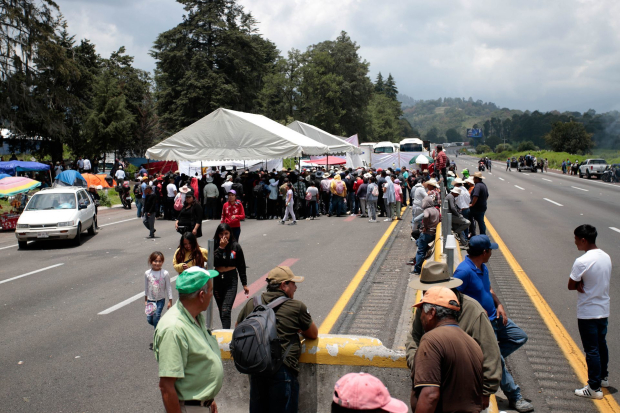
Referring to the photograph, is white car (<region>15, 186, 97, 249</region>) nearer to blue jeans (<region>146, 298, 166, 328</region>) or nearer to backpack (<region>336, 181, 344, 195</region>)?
backpack (<region>336, 181, 344, 195</region>)

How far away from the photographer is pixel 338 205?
21.9 meters

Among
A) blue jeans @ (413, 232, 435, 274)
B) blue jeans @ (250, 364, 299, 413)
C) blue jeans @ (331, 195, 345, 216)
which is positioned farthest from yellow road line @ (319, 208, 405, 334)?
blue jeans @ (331, 195, 345, 216)

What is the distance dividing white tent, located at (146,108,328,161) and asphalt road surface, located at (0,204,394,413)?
3105 mm

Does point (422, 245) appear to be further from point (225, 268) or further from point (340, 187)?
point (340, 187)

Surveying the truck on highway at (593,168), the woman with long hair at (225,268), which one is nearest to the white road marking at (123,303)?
the woman with long hair at (225,268)

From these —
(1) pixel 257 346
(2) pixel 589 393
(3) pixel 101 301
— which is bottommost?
(3) pixel 101 301

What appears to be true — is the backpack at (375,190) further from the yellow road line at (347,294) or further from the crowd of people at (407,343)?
the crowd of people at (407,343)

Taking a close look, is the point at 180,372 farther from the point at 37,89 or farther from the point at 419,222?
the point at 37,89

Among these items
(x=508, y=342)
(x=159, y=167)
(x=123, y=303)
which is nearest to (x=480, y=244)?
(x=508, y=342)

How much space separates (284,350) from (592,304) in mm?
3458

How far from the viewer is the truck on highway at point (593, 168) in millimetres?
46316

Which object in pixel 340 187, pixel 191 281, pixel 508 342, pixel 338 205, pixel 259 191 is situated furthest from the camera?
pixel 338 205

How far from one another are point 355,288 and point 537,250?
6.34m

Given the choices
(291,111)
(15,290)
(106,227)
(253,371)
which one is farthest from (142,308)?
(291,111)
